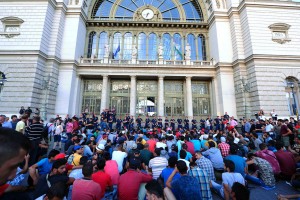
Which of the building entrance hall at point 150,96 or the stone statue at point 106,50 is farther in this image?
the stone statue at point 106,50

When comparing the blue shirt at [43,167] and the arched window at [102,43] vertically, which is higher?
the arched window at [102,43]

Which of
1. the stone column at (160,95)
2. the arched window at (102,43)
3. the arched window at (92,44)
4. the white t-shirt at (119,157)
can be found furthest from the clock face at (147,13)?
the white t-shirt at (119,157)

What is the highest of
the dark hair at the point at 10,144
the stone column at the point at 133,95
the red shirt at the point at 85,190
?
the stone column at the point at 133,95

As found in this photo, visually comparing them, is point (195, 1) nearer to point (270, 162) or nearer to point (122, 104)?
point (122, 104)

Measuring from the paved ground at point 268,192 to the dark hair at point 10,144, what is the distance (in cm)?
535

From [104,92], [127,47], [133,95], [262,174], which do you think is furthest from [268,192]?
[127,47]

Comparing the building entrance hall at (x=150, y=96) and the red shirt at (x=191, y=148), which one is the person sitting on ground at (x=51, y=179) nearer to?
the red shirt at (x=191, y=148)

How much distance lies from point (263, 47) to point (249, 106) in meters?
6.99

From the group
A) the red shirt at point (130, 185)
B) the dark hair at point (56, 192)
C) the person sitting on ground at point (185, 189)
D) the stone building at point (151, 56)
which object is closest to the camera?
the dark hair at point (56, 192)

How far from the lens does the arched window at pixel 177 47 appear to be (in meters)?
23.2

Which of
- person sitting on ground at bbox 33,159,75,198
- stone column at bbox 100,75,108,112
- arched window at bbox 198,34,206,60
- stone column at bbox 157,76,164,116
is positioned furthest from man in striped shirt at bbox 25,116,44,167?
arched window at bbox 198,34,206,60

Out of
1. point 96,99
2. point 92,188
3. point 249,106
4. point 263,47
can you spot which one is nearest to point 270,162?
point 92,188

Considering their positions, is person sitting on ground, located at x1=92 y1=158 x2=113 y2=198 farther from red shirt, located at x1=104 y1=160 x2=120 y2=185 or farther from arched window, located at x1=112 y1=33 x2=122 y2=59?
arched window, located at x1=112 y1=33 x2=122 y2=59

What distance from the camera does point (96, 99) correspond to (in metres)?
22.5
